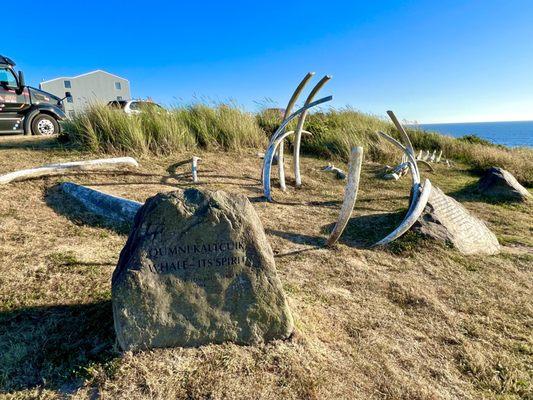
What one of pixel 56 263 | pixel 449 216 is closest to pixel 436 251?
pixel 449 216

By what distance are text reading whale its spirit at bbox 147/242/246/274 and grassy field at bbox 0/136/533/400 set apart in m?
0.51

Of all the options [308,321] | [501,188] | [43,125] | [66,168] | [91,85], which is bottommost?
[308,321]

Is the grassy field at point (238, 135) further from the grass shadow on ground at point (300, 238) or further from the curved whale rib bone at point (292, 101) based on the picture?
the grass shadow on ground at point (300, 238)

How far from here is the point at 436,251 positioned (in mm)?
4336

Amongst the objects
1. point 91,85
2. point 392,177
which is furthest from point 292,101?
point 91,85

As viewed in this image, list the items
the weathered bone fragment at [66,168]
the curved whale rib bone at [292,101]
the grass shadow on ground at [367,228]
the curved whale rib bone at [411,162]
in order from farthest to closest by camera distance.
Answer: the curved whale rib bone at [292,101], the curved whale rib bone at [411,162], the weathered bone fragment at [66,168], the grass shadow on ground at [367,228]

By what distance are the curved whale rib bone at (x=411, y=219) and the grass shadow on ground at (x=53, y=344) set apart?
3.21m

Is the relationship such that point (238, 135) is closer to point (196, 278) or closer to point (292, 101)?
point (292, 101)

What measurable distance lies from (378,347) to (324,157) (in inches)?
297

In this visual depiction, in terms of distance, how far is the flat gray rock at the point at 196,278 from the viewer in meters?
2.16

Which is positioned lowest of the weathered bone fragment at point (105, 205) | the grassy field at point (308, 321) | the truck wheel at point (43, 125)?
the grassy field at point (308, 321)

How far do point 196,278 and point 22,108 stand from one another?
9.04 meters

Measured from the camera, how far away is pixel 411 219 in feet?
15.0

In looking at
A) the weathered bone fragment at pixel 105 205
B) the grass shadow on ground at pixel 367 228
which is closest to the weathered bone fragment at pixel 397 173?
the grass shadow on ground at pixel 367 228
